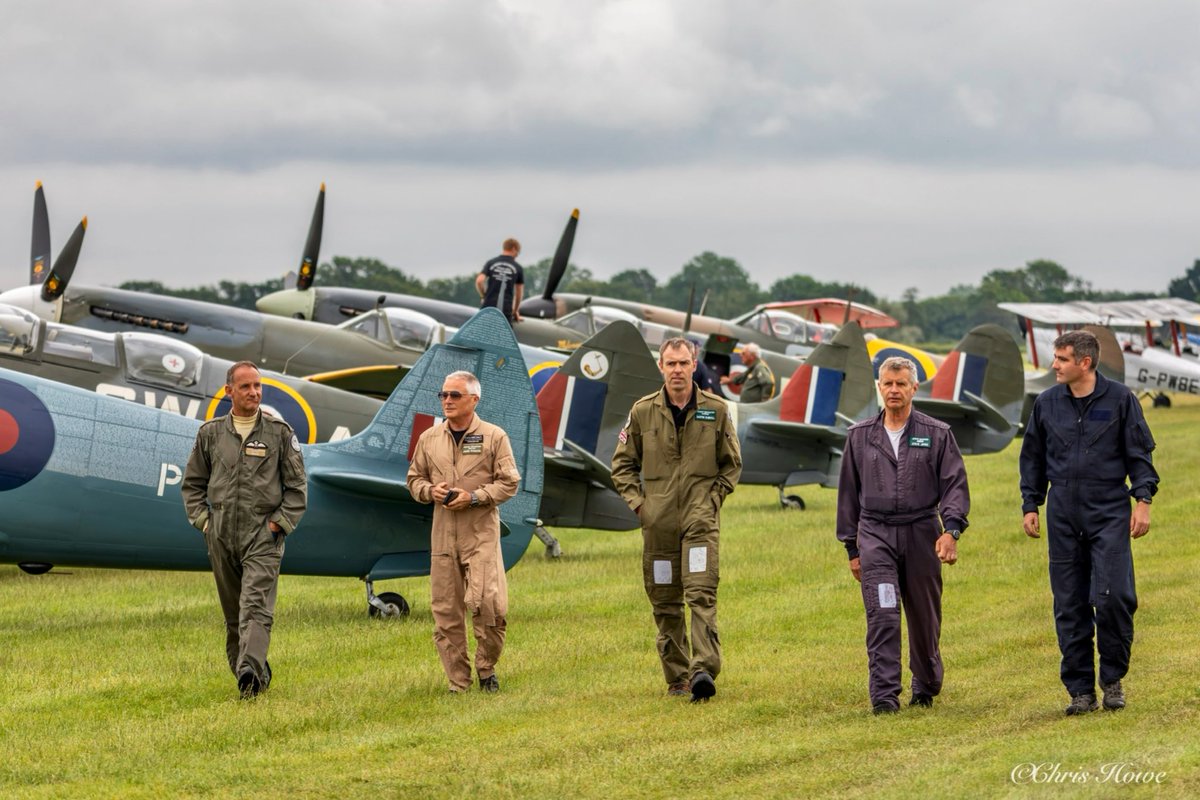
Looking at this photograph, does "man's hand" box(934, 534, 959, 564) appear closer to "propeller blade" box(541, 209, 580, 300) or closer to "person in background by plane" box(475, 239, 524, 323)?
"person in background by plane" box(475, 239, 524, 323)

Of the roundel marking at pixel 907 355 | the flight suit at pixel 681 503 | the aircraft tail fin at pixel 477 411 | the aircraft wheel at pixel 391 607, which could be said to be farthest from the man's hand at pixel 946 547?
the roundel marking at pixel 907 355

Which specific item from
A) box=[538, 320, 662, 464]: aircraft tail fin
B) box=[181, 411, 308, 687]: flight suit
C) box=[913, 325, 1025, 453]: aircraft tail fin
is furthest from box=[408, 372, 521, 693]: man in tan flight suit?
box=[913, 325, 1025, 453]: aircraft tail fin

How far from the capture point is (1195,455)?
22.4 metres

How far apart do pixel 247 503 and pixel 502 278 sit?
41.9 ft

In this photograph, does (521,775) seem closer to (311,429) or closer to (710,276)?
(311,429)

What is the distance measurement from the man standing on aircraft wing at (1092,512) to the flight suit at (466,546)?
8.52ft

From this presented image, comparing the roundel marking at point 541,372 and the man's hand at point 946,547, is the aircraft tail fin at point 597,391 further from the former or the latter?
the man's hand at point 946,547

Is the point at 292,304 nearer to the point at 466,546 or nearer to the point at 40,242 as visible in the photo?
the point at 40,242

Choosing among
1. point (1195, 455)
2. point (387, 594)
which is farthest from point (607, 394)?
point (1195, 455)

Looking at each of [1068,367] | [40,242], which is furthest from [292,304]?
[1068,367]

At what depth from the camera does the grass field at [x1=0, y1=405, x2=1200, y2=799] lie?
568 centimetres

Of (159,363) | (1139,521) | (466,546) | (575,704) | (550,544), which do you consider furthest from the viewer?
(550,544)

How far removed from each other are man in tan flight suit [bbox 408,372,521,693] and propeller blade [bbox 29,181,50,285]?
16421mm

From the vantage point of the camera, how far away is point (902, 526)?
695cm
